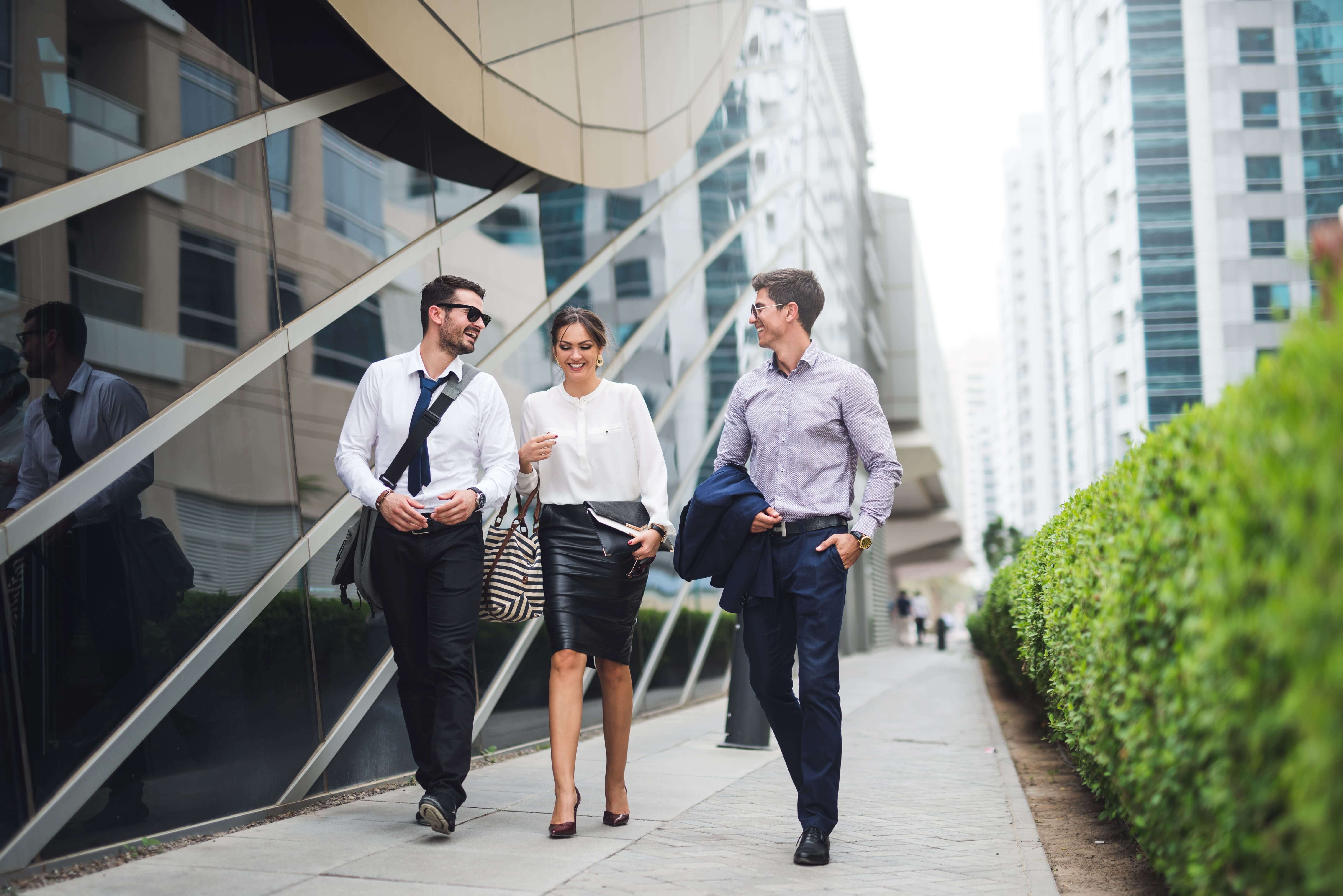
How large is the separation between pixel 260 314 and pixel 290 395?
394 mm

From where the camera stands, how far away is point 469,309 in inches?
182

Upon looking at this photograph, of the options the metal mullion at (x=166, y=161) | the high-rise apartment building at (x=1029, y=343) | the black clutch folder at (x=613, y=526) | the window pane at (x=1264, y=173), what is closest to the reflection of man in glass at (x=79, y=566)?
the metal mullion at (x=166, y=161)

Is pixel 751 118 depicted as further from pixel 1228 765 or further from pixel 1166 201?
pixel 1166 201

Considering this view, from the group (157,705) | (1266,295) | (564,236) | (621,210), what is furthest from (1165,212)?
(157,705)

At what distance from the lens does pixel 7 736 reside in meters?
3.60

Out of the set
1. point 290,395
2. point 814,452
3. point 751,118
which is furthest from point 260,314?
point 751,118

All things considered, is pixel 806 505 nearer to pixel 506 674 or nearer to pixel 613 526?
pixel 613 526

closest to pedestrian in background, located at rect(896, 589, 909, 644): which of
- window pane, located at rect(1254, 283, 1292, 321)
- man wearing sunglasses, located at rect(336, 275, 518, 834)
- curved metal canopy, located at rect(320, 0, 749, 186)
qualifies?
window pane, located at rect(1254, 283, 1292, 321)

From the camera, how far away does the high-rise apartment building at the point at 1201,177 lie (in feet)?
166

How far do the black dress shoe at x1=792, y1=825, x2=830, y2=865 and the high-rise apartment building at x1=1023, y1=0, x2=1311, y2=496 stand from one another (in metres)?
48.1

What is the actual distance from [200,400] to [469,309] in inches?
46.0

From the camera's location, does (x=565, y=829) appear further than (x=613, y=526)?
No

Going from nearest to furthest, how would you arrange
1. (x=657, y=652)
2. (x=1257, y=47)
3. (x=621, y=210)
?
(x=621, y=210), (x=657, y=652), (x=1257, y=47)

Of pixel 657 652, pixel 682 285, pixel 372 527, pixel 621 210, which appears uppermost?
pixel 621 210
